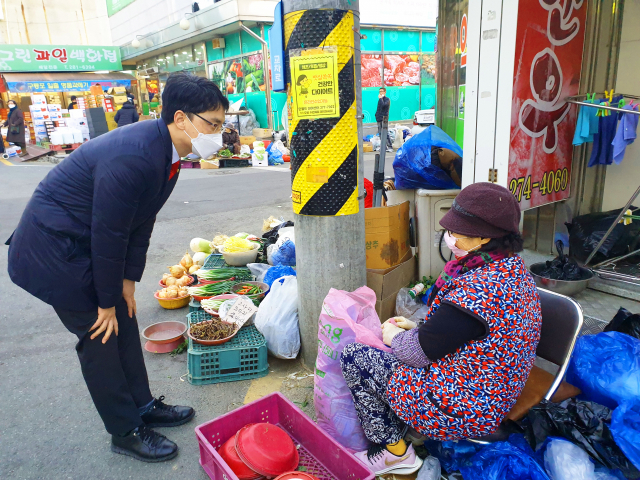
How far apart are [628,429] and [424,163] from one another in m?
2.33

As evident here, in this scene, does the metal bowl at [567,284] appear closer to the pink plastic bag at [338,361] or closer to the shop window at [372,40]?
the pink plastic bag at [338,361]

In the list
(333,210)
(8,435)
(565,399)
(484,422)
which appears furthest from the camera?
(333,210)

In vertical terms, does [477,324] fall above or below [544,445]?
above

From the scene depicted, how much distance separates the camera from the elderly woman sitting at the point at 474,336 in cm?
175

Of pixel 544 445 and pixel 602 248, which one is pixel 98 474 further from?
pixel 602 248

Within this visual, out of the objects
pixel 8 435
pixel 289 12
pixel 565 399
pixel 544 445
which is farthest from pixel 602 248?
pixel 8 435

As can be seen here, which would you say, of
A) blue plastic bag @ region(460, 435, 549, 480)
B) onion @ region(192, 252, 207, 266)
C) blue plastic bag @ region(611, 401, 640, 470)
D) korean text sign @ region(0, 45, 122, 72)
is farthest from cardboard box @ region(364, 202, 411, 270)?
korean text sign @ region(0, 45, 122, 72)

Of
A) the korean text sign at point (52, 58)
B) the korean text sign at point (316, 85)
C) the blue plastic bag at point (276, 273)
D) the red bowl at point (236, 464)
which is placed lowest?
the red bowl at point (236, 464)

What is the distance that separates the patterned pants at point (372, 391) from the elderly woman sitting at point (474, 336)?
0.24ft

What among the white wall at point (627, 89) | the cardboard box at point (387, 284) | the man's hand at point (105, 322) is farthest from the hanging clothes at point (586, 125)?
the man's hand at point (105, 322)

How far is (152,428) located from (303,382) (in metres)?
0.95

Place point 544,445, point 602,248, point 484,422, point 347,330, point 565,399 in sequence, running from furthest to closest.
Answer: point 602,248, point 347,330, point 565,399, point 544,445, point 484,422

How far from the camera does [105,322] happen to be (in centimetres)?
220

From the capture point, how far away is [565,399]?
2225mm
